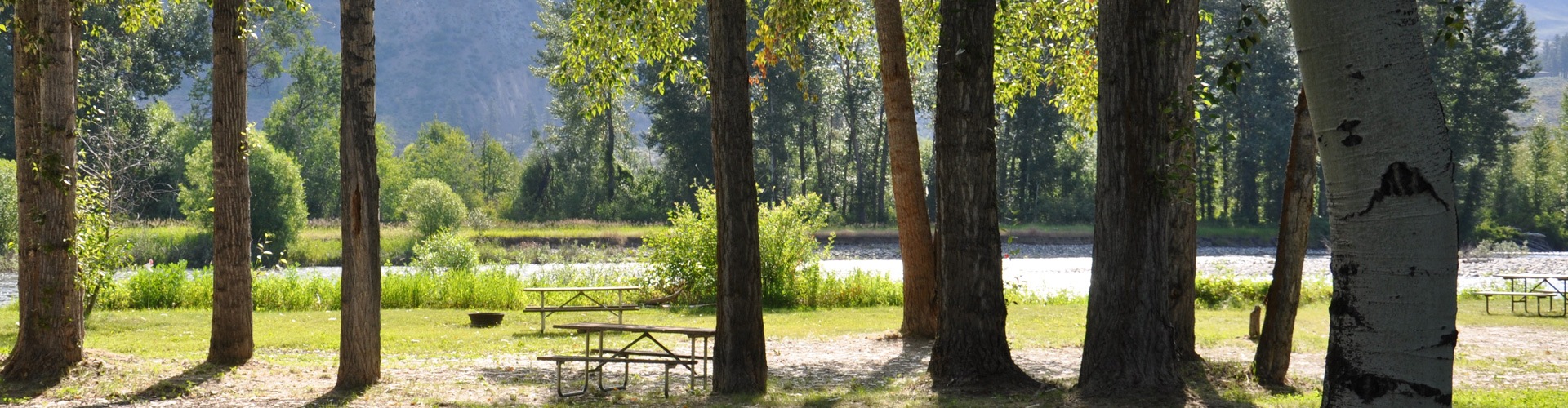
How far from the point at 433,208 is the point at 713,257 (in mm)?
21068

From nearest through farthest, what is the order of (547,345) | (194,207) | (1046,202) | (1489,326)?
(547,345) → (1489,326) → (194,207) → (1046,202)

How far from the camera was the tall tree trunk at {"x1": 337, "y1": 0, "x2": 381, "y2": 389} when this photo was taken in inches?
316

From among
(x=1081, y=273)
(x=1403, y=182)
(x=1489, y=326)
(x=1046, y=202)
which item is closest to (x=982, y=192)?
(x=1403, y=182)

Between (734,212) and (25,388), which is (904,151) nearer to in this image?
(734,212)

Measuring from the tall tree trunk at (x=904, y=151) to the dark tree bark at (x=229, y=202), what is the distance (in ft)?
20.3

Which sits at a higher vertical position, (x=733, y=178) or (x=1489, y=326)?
(x=733, y=178)

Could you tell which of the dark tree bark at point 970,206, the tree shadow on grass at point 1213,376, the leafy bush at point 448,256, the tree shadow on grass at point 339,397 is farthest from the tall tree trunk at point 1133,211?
the leafy bush at point 448,256

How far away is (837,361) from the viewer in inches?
420

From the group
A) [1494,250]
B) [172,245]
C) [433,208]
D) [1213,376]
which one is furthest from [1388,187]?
[1494,250]

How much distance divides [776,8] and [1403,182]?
990 cm

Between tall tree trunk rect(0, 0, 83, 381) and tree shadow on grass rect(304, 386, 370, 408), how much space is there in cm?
208

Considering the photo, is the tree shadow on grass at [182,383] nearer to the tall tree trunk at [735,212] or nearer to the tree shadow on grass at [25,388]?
the tree shadow on grass at [25,388]

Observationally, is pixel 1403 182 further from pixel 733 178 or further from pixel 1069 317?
pixel 1069 317

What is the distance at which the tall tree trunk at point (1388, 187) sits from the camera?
281cm
